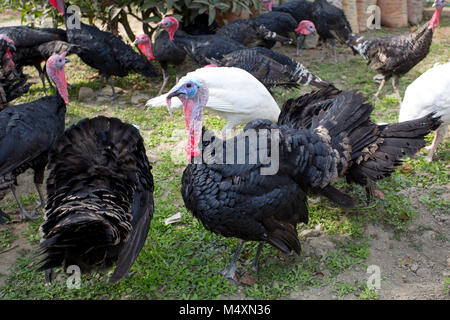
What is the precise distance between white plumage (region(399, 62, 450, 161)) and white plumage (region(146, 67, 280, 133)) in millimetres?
1533

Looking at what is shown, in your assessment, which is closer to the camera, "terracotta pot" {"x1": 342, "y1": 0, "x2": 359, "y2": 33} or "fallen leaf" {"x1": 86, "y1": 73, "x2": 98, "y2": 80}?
"fallen leaf" {"x1": 86, "y1": 73, "x2": 98, "y2": 80}

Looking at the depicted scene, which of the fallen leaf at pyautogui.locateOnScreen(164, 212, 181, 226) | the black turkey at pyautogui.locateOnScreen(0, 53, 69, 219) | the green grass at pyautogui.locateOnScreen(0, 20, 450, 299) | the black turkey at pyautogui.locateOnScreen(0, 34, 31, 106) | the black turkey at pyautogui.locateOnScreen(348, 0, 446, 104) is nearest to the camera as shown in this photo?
the green grass at pyautogui.locateOnScreen(0, 20, 450, 299)

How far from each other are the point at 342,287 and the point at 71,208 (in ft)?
6.96

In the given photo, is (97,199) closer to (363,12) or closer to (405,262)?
(405,262)

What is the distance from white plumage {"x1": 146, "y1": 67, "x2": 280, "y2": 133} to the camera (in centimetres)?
446

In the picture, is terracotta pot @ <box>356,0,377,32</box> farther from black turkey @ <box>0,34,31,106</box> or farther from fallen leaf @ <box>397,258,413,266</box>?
black turkey @ <box>0,34,31,106</box>

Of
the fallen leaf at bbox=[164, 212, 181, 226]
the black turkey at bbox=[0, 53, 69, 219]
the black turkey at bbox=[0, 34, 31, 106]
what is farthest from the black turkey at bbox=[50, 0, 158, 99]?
the fallen leaf at bbox=[164, 212, 181, 226]

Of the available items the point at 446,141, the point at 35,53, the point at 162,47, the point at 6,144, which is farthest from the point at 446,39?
the point at 6,144

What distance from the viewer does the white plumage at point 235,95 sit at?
4457 millimetres

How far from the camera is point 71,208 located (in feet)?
8.66

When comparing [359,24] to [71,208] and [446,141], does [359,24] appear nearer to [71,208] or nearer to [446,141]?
[446,141]

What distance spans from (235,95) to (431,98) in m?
2.10

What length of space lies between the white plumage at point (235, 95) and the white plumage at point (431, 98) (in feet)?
5.03

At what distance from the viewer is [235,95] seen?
4.46 metres
